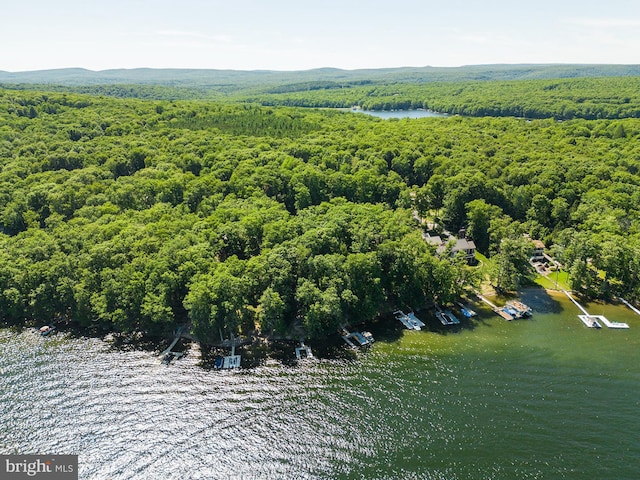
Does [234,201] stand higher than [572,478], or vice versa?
[234,201]

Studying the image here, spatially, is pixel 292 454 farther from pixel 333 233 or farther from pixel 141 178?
pixel 141 178

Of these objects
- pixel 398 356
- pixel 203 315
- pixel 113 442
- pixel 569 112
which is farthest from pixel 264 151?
pixel 569 112

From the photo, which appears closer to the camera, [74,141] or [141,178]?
[141,178]

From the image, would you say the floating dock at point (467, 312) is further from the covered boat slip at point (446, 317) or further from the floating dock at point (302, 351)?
the floating dock at point (302, 351)

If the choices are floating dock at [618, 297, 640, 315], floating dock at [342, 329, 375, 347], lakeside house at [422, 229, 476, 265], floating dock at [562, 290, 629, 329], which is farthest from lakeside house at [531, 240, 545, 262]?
floating dock at [342, 329, 375, 347]

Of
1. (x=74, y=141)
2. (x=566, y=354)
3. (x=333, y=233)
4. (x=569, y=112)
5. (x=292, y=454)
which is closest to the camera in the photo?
(x=292, y=454)

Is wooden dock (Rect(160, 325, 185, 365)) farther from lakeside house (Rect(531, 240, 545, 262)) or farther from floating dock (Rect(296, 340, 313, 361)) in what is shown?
lakeside house (Rect(531, 240, 545, 262))

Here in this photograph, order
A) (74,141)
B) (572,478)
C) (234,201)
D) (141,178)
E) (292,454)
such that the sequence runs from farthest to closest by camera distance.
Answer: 1. (74,141)
2. (141,178)
3. (234,201)
4. (292,454)
5. (572,478)
